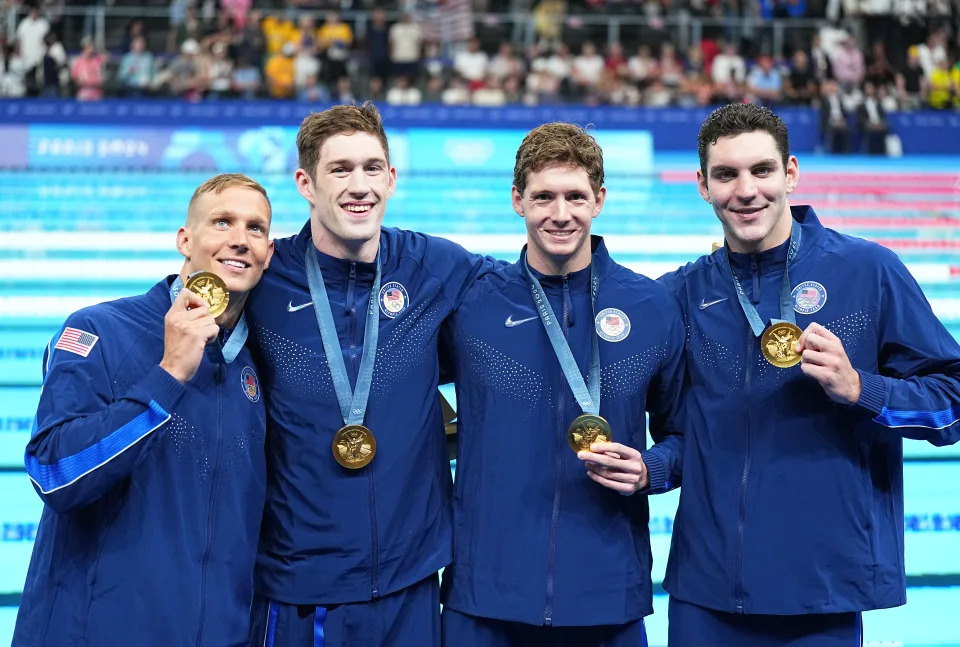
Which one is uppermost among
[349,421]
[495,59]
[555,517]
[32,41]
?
[32,41]

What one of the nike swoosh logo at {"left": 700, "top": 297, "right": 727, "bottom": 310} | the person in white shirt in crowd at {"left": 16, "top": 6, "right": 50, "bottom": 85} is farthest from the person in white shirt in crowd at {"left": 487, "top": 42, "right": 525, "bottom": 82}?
the nike swoosh logo at {"left": 700, "top": 297, "right": 727, "bottom": 310}

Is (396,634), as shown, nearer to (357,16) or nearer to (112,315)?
(112,315)

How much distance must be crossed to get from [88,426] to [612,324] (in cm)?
122

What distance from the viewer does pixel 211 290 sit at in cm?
245

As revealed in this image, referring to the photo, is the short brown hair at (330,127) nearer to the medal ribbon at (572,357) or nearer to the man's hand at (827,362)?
the medal ribbon at (572,357)

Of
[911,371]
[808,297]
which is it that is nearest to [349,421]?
[808,297]

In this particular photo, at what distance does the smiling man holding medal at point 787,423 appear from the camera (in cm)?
254

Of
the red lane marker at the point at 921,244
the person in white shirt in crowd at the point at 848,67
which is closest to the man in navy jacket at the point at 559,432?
the red lane marker at the point at 921,244

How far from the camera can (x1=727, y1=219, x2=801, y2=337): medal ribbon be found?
2.60 m

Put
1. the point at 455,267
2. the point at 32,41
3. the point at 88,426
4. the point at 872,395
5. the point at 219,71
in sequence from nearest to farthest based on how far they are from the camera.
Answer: the point at 88,426, the point at 872,395, the point at 455,267, the point at 32,41, the point at 219,71

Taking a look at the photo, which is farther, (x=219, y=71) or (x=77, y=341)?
(x=219, y=71)

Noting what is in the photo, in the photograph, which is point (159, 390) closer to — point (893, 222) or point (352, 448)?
point (352, 448)

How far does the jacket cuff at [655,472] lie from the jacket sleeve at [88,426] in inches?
42.3

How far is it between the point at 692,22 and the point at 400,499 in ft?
63.0
